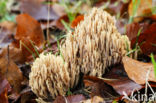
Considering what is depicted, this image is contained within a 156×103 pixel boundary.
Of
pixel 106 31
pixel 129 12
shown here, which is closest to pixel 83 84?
pixel 106 31

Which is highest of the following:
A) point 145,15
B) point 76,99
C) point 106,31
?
point 145,15

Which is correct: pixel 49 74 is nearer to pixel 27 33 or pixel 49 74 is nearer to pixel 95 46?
pixel 95 46

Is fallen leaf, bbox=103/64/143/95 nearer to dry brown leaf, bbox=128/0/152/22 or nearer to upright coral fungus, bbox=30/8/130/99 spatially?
upright coral fungus, bbox=30/8/130/99

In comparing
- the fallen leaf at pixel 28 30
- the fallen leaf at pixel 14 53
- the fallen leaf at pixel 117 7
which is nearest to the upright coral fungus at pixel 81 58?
the fallen leaf at pixel 14 53

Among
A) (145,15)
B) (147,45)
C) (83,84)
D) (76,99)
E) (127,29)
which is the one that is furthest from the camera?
(145,15)

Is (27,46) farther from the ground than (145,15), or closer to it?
closer to it

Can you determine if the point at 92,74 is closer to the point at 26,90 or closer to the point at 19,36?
the point at 26,90
